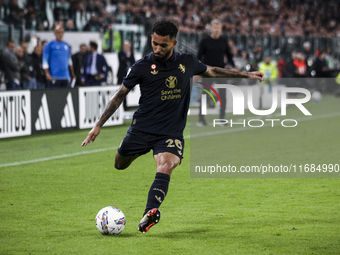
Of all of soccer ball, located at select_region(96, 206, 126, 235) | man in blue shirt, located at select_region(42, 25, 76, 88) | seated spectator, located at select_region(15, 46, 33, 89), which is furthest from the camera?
seated spectator, located at select_region(15, 46, 33, 89)

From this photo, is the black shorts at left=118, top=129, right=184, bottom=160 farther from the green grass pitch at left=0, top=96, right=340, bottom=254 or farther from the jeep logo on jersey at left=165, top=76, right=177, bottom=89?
the green grass pitch at left=0, top=96, right=340, bottom=254

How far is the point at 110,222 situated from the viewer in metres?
4.71

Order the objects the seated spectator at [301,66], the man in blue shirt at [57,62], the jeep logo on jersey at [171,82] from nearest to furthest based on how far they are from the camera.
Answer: the jeep logo on jersey at [171,82] → the man in blue shirt at [57,62] → the seated spectator at [301,66]

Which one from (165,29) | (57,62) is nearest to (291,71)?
(57,62)

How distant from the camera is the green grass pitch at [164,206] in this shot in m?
4.48

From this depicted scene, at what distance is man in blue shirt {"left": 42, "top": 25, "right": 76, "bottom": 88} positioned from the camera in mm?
12156

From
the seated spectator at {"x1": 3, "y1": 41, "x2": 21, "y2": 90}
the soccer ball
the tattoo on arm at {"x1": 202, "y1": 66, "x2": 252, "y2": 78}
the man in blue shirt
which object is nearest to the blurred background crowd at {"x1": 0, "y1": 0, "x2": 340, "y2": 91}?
the seated spectator at {"x1": 3, "y1": 41, "x2": 21, "y2": 90}

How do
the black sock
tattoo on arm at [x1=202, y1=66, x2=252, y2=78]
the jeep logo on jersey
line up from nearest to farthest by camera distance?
the black sock
the jeep logo on jersey
tattoo on arm at [x1=202, y1=66, x2=252, y2=78]

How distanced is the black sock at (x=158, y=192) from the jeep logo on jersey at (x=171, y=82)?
805 millimetres

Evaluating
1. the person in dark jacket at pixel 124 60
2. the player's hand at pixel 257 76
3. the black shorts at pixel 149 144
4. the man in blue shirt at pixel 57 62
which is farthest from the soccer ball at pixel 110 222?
the person in dark jacket at pixel 124 60

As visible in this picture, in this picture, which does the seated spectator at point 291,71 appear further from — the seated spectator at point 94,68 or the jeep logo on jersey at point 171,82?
the jeep logo on jersey at point 171,82

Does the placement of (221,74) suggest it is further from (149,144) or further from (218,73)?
(149,144)

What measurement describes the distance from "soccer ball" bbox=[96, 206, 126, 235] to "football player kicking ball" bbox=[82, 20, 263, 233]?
→ 423 millimetres

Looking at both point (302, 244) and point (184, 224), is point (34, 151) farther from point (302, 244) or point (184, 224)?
point (302, 244)
